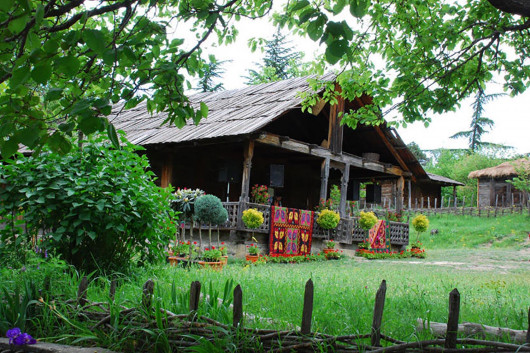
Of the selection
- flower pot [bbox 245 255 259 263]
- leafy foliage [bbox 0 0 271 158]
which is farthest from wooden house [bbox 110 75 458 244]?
leafy foliage [bbox 0 0 271 158]

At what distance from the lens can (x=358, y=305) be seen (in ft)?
14.9

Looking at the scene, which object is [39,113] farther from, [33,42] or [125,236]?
[125,236]

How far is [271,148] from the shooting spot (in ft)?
56.0

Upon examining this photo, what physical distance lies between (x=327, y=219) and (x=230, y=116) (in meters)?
4.55

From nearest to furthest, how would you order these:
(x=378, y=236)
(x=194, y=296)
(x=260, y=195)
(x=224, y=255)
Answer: (x=194, y=296), (x=224, y=255), (x=260, y=195), (x=378, y=236)

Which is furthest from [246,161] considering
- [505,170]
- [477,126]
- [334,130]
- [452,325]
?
[477,126]

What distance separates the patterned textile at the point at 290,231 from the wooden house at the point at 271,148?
0.54 meters

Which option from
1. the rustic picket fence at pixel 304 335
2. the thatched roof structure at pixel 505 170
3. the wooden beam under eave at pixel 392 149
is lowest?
the rustic picket fence at pixel 304 335

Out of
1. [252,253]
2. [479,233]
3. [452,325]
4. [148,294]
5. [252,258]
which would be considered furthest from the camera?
[479,233]

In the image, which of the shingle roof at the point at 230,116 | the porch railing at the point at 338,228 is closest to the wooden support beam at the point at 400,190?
the porch railing at the point at 338,228

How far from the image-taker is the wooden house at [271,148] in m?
14.1

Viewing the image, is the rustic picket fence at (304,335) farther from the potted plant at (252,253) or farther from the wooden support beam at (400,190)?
the wooden support beam at (400,190)

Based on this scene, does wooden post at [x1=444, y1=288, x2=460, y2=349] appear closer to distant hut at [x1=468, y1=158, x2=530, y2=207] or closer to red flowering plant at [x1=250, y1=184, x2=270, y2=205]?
red flowering plant at [x1=250, y1=184, x2=270, y2=205]

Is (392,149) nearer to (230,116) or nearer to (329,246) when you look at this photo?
(329,246)
